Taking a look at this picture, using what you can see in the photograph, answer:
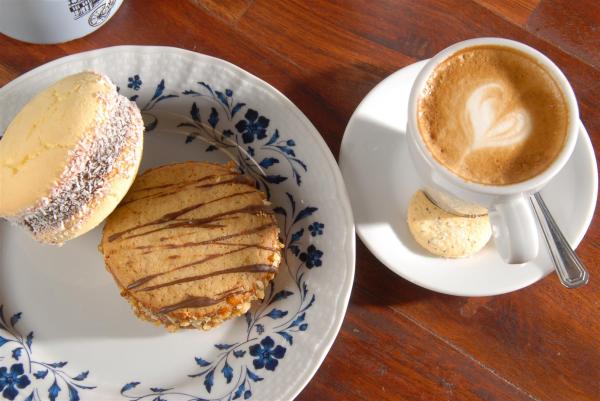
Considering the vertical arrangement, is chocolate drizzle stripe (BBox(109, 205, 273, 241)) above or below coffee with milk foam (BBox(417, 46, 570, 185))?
below

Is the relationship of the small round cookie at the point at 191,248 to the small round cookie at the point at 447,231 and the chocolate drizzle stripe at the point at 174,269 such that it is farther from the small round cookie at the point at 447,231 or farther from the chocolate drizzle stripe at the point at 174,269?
the small round cookie at the point at 447,231

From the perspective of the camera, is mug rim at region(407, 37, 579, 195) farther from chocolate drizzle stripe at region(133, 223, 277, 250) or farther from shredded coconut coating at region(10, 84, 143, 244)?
shredded coconut coating at region(10, 84, 143, 244)

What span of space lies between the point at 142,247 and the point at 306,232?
0.71 feet

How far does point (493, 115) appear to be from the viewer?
33.7 inches

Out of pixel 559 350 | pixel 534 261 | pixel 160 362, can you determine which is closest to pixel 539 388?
pixel 559 350

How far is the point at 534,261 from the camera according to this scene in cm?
92

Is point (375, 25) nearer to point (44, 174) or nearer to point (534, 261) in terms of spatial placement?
point (534, 261)

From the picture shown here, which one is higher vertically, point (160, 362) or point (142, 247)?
point (142, 247)

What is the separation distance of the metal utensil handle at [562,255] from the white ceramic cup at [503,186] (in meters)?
0.10

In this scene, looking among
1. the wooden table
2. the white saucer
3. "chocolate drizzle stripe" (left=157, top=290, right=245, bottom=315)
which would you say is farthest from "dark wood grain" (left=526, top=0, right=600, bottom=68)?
"chocolate drizzle stripe" (left=157, top=290, right=245, bottom=315)

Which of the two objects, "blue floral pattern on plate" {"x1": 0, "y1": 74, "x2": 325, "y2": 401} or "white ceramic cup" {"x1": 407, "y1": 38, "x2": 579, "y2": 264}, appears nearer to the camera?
"white ceramic cup" {"x1": 407, "y1": 38, "x2": 579, "y2": 264}

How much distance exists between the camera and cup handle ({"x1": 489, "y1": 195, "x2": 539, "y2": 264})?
2.66ft

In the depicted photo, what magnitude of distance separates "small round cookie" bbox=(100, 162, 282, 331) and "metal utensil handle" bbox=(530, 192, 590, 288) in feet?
1.14

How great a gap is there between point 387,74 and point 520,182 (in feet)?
1.00
